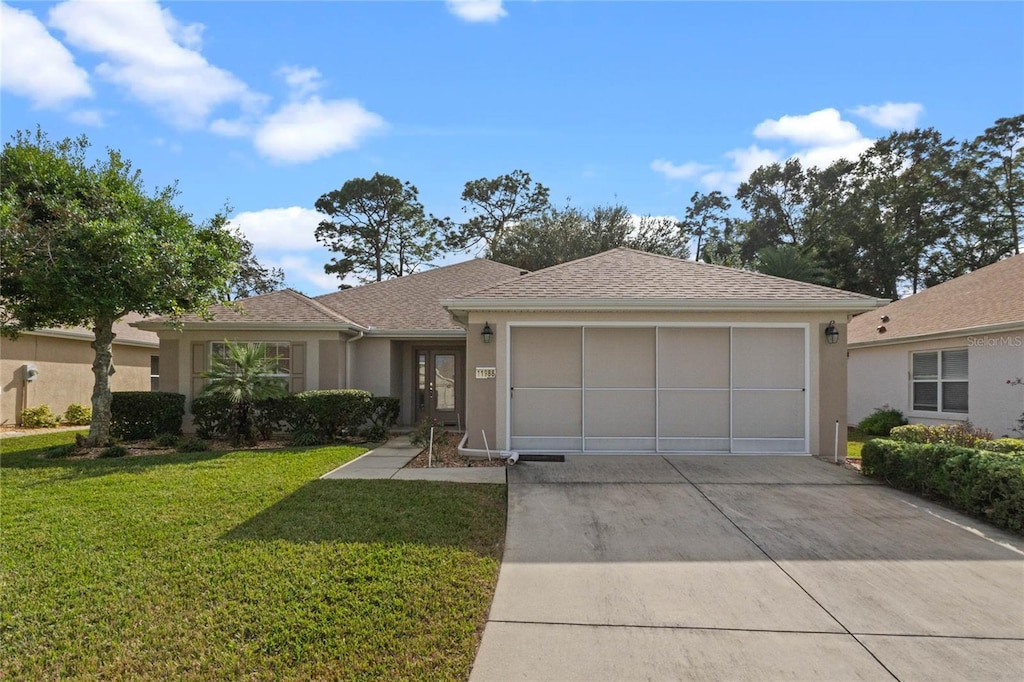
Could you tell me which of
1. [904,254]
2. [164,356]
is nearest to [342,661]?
[164,356]

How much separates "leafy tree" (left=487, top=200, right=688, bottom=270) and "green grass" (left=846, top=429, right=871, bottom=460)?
1562 centimetres

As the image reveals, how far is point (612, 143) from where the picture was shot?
12180 millimetres

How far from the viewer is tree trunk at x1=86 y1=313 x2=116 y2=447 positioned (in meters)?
10.5

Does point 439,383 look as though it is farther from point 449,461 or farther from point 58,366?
point 58,366

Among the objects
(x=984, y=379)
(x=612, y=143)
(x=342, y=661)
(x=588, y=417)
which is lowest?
(x=342, y=661)

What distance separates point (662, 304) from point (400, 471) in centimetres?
511

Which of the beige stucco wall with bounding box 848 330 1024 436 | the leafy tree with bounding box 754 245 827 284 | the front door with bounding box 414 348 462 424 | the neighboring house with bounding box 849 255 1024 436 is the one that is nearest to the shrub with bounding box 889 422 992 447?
the beige stucco wall with bounding box 848 330 1024 436

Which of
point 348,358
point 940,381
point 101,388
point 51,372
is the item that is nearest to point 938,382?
point 940,381

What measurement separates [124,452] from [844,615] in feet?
36.6

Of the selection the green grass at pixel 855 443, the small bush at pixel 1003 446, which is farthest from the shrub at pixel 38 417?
the small bush at pixel 1003 446

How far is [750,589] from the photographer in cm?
435

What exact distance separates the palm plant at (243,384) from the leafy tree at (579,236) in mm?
18054

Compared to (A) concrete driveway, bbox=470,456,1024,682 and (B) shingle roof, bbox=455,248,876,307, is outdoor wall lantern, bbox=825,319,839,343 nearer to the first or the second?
(B) shingle roof, bbox=455,248,876,307

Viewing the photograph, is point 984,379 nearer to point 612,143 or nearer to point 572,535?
point 612,143
